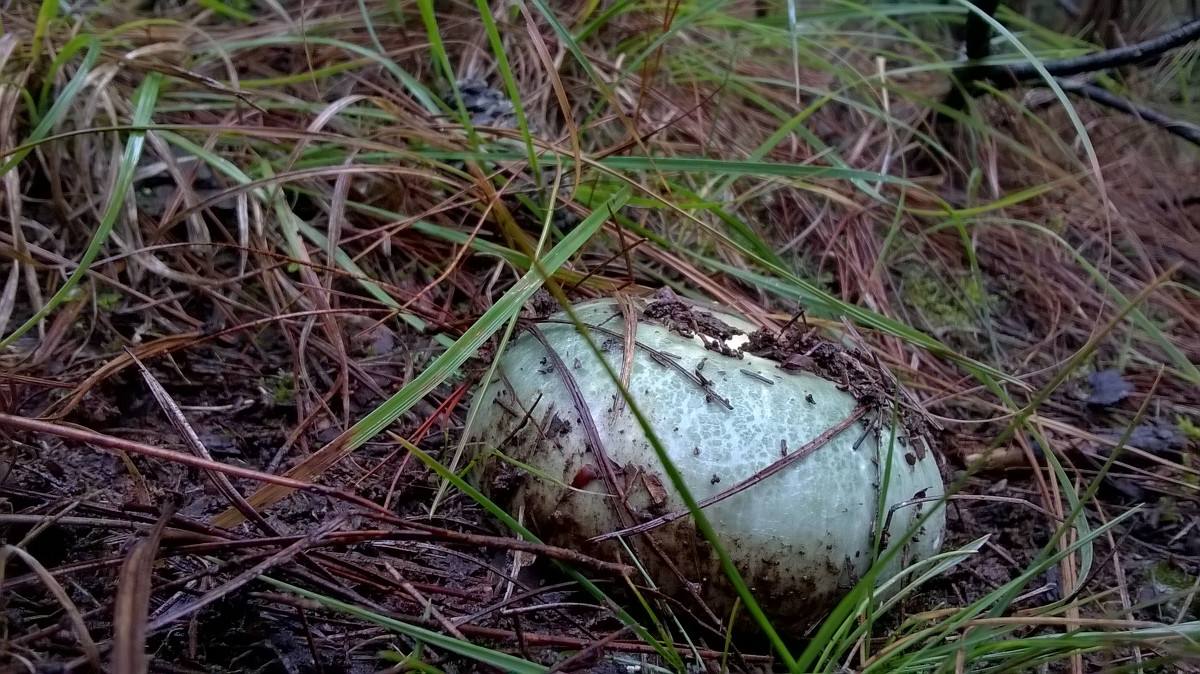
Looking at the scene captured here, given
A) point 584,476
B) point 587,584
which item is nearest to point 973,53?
point 584,476

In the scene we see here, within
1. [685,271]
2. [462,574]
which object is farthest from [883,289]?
[462,574]

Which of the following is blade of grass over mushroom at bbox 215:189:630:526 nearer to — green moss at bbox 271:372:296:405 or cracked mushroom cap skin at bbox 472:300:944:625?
cracked mushroom cap skin at bbox 472:300:944:625

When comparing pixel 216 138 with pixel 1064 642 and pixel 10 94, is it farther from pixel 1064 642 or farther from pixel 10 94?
pixel 1064 642

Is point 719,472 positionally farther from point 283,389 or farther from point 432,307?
point 283,389

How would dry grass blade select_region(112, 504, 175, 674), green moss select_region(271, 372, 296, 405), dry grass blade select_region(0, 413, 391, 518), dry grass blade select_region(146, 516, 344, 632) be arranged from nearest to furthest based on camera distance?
dry grass blade select_region(112, 504, 175, 674) < dry grass blade select_region(146, 516, 344, 632) < dry grass blade select_region(0, 413, 391, 518) < green moss select_region(271, 372, 296, 405)

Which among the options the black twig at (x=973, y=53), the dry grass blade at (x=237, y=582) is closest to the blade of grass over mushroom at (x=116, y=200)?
the dry grass blade at (x=237, y=582)

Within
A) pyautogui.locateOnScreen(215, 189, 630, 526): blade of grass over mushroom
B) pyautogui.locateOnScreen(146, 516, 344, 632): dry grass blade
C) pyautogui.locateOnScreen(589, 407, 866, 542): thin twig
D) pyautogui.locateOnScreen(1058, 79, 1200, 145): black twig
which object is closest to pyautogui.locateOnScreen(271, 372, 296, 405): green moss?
pyautogui.locateOnScreen(215, 189, 630, 526): blade of grass over mushroom
